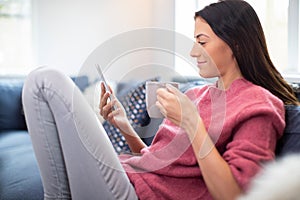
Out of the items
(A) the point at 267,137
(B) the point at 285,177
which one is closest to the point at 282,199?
(B) the point at 285,177

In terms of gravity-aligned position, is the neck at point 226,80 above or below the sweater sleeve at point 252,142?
above

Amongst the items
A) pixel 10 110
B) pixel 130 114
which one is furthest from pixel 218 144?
pixel 10 110

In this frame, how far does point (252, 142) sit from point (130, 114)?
67 centimetres

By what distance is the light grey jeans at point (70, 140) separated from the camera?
1.03 meters

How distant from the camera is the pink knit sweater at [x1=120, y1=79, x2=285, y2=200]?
962 mm

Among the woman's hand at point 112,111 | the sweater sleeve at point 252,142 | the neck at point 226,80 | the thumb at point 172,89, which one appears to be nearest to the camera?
the sweater sleeve at point 252,142

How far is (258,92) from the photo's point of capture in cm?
104

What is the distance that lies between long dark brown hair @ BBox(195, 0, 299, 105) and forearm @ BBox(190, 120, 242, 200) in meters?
0.24

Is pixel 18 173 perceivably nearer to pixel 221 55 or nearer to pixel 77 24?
pixel 221 55

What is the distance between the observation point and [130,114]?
5.07ft

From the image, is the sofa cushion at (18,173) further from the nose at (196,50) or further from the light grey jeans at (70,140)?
the nose at (196,50)

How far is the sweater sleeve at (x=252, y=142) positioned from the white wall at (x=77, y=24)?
2.38m

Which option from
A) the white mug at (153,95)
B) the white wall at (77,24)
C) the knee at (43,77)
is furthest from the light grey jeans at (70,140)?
the white wall at (77,24)

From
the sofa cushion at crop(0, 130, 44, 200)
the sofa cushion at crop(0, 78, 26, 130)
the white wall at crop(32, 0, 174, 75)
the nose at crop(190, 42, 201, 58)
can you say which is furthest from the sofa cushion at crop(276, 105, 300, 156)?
the white wall at crop(32, 0, 174, 75)
